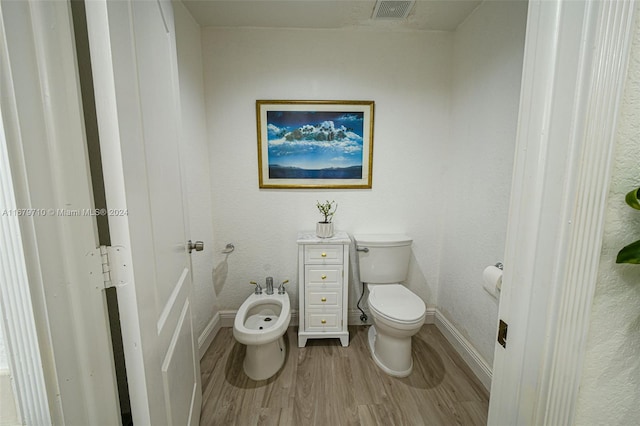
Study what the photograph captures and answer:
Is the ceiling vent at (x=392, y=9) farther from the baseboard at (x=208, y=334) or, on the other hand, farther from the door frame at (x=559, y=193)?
the baseboard at (x=208, y=334)

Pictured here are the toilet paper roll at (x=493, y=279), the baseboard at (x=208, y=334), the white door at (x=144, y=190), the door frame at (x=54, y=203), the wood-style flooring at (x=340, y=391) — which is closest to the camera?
the door frame at (x=54, y=203)

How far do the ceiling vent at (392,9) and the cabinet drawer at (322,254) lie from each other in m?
1.57

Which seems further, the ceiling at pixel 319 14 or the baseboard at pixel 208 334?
the baseboard at pixel 208 334

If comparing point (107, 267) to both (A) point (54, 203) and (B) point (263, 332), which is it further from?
(B) point (263, 332)

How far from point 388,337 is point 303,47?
2101 millimetres

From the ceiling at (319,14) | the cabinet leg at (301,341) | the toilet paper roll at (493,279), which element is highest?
the ceiling at (319,14)

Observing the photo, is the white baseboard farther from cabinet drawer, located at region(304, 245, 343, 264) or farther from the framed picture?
the framed picture

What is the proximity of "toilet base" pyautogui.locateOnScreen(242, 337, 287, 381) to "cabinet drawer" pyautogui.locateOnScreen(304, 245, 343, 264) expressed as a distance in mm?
592

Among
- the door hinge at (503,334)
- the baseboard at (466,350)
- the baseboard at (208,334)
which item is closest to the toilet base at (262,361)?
the baseboard at (208,334)

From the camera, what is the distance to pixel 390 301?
1.81 meters

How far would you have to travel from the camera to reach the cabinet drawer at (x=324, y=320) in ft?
6.52

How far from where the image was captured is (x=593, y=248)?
1.62 feet

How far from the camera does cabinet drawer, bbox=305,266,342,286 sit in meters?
1.94

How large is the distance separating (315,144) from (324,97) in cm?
35
